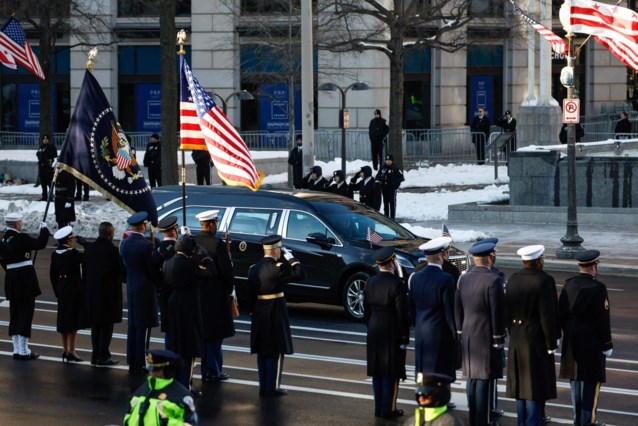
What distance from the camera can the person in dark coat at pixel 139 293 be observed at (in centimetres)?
1478

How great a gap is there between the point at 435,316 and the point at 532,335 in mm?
963

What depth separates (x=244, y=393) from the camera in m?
13.8

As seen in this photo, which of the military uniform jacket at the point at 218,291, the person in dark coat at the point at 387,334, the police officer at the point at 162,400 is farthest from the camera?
the military uniform jacket at the point at 218,291

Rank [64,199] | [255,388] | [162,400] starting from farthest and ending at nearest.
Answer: [64,199] < [255,388] < [162,400]

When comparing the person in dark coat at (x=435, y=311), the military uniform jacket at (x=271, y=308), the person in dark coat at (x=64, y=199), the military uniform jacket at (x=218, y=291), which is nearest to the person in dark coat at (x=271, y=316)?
the military uniform jacket at (x=271, y=308)

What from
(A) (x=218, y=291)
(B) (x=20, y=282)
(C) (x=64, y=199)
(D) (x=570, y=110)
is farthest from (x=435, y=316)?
(C) (x=64, y=199)

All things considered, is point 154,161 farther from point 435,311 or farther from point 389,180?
point 435,311

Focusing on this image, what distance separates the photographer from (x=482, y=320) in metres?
12.2

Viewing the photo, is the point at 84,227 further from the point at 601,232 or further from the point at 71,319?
the point at 71,319

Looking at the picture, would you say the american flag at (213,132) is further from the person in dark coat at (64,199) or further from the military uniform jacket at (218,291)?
the person in dark coat at (64,199)

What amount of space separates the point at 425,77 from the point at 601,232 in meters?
22.7

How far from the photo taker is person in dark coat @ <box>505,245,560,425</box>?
38.8 ft

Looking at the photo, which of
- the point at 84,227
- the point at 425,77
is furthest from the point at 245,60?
the point at 84,227

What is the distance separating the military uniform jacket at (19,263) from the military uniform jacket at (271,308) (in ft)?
10.8
